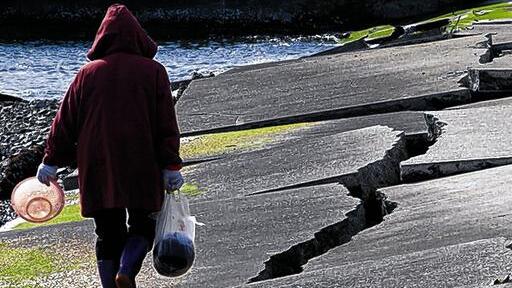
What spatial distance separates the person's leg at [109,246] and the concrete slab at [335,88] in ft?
19.6

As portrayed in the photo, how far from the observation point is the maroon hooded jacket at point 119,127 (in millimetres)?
5883

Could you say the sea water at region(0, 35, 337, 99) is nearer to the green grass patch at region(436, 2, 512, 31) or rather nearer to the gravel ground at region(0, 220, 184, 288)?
the green grass patch at region(436, 2, 512, 31)

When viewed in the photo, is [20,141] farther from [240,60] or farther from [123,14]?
[240,60]

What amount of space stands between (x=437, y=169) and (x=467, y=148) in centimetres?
46

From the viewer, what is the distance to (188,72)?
963 inches

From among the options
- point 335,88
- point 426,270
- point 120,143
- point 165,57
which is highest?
point 120,143

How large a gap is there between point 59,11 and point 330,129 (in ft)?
98.4

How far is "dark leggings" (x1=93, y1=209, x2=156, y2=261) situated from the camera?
602 cm

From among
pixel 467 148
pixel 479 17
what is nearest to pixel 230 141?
pixel 467 148

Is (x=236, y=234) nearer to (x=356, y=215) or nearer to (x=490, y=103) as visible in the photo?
(x=356, y=215)

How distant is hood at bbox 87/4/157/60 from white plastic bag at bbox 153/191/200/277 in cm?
81

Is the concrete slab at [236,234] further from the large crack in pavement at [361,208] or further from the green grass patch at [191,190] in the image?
the green grass patch at [191,190]

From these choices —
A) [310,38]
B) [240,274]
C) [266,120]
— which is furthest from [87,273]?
[310,38]

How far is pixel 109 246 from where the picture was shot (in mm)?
6035
